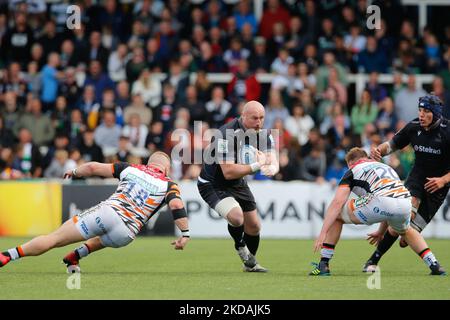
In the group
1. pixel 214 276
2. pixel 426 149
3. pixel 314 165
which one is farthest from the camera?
pixel 314 165

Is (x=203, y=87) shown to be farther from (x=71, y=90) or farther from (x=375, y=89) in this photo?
(x=375, y=89)

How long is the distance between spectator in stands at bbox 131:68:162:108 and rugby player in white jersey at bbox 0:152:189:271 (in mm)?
11036

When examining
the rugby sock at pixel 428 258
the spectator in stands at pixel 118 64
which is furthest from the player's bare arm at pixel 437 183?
the spectator in stands at pixel 118 64

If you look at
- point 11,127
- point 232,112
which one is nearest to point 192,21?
point 232,112

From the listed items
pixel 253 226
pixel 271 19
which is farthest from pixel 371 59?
pixel 253 226

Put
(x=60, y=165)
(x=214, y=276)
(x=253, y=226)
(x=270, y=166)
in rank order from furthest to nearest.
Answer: (x=60, y=165)
(x=253, y=226)
(x=270, y=166)
(x=214, y=276)

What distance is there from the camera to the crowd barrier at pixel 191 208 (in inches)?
806

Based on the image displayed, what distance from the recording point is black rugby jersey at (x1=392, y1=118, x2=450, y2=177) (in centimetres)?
1304

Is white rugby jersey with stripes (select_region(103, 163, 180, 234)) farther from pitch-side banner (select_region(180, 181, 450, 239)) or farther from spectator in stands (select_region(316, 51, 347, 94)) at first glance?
spectator in stands (select_region(316, 51, 347, 94))

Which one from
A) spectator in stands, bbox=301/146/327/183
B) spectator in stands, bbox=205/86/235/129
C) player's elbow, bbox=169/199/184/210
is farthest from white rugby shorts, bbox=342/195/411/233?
spectator in stands, bbox=205/86/235/129

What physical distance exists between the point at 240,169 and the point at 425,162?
2.43m

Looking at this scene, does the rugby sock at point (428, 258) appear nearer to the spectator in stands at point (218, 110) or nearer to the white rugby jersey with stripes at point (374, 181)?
the white rugby jersey with stripes at point (374, 181)

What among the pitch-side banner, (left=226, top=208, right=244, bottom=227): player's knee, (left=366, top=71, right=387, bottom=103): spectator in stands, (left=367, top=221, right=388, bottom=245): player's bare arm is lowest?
the pitch-side banner

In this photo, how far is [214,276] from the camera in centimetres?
1241
